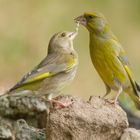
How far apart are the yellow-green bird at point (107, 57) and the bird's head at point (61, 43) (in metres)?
0.21

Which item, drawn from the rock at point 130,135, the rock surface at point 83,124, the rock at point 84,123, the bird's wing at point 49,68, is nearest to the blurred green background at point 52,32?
the bird's wing at point 49,68

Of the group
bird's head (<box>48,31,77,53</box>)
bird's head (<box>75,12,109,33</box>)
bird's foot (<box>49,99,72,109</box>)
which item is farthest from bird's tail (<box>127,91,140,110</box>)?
bird's foot (<box>49,99,72,109</box>)

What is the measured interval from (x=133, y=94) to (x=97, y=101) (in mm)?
1683

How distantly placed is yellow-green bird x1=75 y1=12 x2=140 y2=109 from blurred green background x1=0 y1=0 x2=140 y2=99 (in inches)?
142

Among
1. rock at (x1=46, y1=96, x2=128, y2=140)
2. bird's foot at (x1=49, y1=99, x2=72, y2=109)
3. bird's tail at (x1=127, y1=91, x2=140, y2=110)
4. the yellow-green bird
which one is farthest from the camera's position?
bird's tail at (x1=127, y1=91, x2=140, y2=110)

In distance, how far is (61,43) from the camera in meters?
11.5

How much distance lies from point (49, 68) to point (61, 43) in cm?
49

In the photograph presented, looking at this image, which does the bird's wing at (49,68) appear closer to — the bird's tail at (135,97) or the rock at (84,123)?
the rock at (84,123)

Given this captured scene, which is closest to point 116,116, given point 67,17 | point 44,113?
point 44,113

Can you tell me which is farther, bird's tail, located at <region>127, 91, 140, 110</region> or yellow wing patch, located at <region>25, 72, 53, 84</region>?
bird's tail, located at <region>127, 91, 140, 110</region>

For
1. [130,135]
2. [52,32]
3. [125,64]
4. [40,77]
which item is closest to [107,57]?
[125,64]

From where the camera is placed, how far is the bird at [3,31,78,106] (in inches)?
432

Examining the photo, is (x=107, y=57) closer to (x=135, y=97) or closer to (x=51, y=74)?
(x=135, y=97)

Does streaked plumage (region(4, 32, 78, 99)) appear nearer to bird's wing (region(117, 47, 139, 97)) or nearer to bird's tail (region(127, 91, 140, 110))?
bird's wing (region(117, 47, 139, 97))
